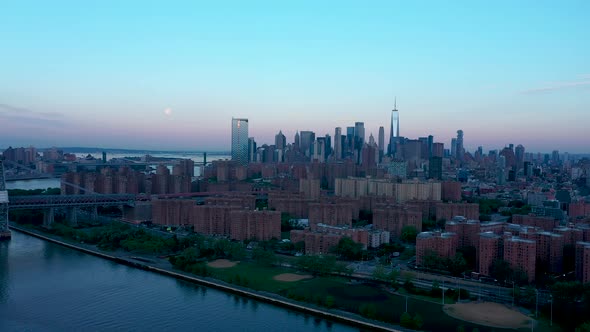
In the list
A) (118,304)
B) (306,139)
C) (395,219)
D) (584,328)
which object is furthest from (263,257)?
(306,139)

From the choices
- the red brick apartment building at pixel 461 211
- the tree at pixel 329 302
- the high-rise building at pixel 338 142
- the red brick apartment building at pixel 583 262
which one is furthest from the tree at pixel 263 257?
the high-rise building at pixel 338 142

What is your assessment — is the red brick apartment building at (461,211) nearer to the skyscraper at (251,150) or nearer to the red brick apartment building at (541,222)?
the red brick apartment building at (541,222)

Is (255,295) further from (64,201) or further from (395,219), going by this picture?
(64,201)

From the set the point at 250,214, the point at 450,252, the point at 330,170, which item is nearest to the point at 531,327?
the point at 450,252

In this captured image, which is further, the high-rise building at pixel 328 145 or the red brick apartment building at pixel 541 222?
the high-rise building at pixel 328 145

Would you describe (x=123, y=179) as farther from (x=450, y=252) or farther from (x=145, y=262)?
(x=450, y=252)

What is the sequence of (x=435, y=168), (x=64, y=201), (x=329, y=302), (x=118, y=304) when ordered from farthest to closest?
(x=435, y=168), (x=64, y=201), (x=118, y=304), (x=329, y=302)
